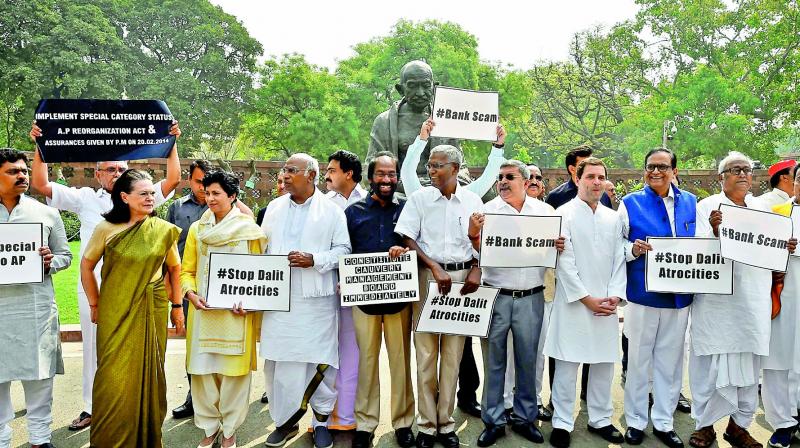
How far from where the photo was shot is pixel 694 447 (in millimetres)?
3881

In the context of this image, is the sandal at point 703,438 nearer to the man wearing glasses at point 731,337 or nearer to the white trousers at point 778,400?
the man wearing glasses at point 731,337

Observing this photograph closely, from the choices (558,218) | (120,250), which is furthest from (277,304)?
(558,218)

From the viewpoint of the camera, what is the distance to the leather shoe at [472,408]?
4.40 meters

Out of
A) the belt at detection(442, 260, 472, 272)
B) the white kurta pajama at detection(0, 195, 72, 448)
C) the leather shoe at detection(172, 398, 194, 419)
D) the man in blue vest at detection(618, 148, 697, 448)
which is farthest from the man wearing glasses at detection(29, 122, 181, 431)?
the man in blue vest at detection(618, 148, 697, 448)

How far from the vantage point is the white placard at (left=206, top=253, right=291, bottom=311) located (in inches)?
142

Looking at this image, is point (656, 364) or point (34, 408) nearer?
point (34, 408)

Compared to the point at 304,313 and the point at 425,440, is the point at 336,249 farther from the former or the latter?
the point at 425,440

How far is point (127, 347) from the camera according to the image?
3.40 metres

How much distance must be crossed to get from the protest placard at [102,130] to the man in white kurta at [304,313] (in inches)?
46.6

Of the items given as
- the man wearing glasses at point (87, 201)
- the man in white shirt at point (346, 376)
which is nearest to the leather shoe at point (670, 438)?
the man in white shirt at point (346, 376)

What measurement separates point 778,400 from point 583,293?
1.56 metres

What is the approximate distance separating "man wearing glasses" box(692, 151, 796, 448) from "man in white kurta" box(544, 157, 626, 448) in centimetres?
60

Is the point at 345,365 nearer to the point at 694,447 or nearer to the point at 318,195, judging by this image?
the point at 318,195

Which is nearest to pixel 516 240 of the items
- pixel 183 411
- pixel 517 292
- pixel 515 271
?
pixel 515 271
